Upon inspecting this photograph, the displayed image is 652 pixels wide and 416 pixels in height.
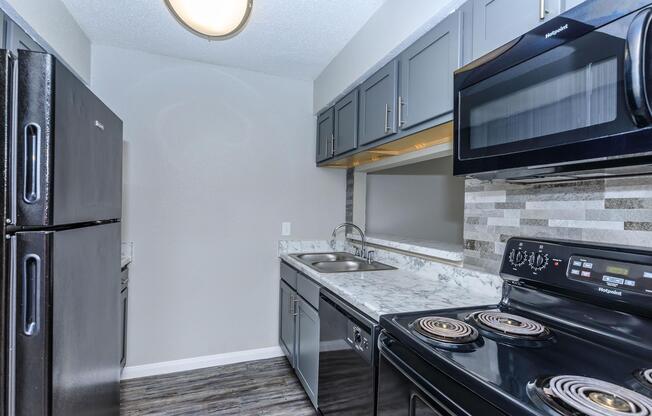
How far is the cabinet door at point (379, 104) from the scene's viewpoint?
180 cm

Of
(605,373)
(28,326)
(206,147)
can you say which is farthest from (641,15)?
(206,147)

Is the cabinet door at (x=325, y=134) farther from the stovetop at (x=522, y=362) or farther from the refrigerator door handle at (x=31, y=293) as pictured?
the refrigerator door handle at (x=31, y=293)

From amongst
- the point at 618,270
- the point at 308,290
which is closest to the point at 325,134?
the point at 308,290

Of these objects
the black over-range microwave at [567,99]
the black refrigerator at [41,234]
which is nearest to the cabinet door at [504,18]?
the black over-range microwave at [567,99]

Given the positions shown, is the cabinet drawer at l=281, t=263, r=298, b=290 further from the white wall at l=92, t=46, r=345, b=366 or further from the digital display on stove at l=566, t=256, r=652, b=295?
the digital display on stove at l=566, t=256, r=652, b=295

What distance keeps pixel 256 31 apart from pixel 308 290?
66.8 inches

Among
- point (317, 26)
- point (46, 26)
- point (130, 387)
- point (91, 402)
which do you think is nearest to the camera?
point (91, 402)

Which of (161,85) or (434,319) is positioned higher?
(161,85)

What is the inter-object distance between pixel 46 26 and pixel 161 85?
83 centimetres

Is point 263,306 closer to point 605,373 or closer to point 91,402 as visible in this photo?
point 91,402

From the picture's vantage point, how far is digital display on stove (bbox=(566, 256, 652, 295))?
907 mm

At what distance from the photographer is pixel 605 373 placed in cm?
79

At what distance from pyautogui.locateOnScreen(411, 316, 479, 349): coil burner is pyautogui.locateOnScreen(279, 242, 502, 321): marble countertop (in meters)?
0.20

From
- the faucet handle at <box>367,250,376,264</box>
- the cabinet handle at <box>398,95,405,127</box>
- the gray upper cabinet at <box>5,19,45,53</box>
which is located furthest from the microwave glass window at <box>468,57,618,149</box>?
the gray upper cabinet at <box>5,19,45,53</box>
